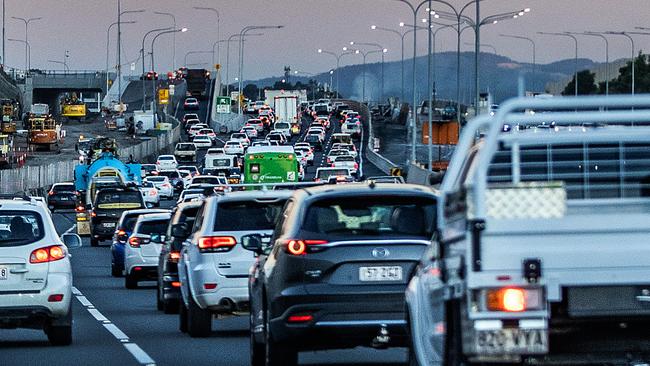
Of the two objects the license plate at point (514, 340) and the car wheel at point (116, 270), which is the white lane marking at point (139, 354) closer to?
the license plate at point (514, 340)

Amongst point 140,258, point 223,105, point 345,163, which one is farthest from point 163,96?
point 140,258

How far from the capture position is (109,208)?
178 feet

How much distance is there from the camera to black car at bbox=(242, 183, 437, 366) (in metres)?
14.8

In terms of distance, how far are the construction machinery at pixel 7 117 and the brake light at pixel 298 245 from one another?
128045 millimetres

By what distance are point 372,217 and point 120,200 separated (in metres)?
40.6

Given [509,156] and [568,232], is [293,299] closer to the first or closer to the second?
[509,156]

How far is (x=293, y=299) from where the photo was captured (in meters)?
15.0

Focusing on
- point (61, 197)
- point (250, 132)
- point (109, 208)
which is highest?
point (250, 132)

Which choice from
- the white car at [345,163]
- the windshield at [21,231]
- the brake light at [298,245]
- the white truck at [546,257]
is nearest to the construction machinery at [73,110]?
the white car at [345,163]

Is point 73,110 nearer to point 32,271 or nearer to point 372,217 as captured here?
point 32,271

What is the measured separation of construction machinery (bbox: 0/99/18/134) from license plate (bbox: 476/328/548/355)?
438 ft

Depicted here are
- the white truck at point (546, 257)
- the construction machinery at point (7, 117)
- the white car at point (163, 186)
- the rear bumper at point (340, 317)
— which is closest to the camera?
the white truck at point (546, 257)

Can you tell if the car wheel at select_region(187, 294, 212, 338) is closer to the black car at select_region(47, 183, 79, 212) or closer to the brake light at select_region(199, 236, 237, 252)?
the brake light at select_region(199, 236, 237, 252)

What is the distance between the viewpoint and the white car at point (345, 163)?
Answer: 87.5m
